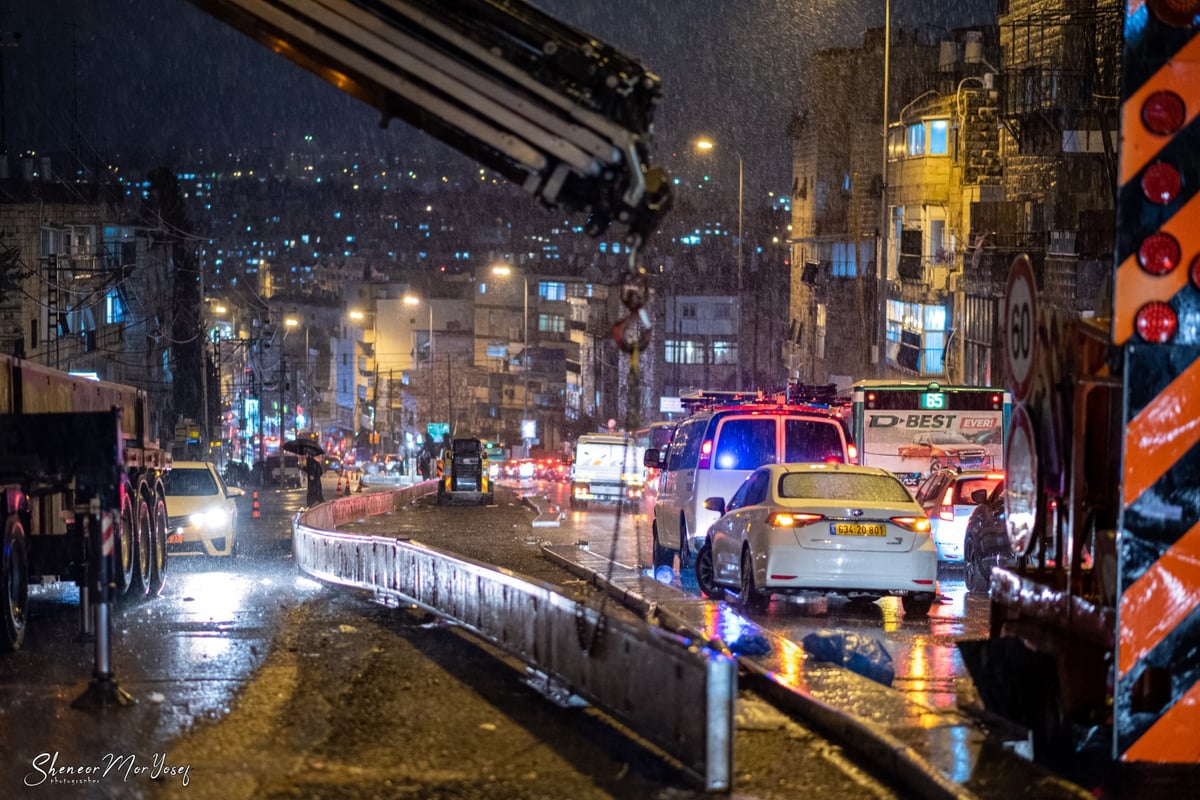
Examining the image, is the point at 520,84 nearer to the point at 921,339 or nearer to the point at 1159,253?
the point at 1159,253

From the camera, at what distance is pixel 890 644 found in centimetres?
1403

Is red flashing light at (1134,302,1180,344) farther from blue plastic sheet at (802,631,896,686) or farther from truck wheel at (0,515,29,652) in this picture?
truck wheel at (0,515,29,652)

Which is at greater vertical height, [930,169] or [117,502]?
[930,169]

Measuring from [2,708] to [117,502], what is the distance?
71.1 inches

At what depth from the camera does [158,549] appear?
2031 cm

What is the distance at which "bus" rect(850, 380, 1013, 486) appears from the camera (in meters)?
29.5

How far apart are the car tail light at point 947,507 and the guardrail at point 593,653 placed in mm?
8894

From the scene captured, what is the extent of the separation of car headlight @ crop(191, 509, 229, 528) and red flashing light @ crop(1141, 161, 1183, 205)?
2137 cm

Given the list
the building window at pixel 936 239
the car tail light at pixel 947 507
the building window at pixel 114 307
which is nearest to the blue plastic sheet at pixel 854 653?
the car tail light at pixel 947 507

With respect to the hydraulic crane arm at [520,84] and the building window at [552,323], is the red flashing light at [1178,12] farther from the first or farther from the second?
the building window at [552,323]

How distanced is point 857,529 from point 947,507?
23.4 ft

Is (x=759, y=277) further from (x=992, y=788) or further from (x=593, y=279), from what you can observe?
(x=992, y=788)

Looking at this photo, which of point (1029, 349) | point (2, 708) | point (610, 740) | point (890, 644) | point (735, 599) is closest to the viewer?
point (1029, 349)

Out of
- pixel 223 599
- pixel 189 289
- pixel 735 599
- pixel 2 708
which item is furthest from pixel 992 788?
pixel 189 289
